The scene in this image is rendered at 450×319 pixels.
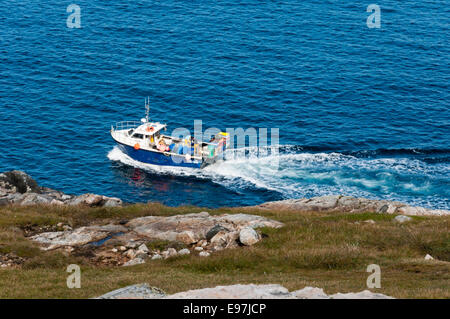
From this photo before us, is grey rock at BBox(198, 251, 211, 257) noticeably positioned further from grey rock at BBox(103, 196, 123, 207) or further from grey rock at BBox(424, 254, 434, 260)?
grey rock at BBox(103, 196, 123, 207)

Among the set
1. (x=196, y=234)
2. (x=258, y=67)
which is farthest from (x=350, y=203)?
(x=258, y=67)

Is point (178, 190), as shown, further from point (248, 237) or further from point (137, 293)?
point (137, 293)

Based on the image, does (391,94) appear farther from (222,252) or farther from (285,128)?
(222,252)

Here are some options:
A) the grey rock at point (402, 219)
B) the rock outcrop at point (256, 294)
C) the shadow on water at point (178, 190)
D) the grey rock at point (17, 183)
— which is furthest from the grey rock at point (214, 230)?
the shadow on water at point (178, 190)

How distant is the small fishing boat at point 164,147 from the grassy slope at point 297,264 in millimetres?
36188

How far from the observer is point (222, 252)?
38688 millimetres

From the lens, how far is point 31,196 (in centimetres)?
5769

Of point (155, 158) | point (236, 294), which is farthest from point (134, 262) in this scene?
point (155, 158)

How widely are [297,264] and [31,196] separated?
2996 centimetres

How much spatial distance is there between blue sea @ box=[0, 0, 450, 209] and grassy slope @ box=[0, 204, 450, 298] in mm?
32353

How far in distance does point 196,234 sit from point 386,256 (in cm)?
1240
